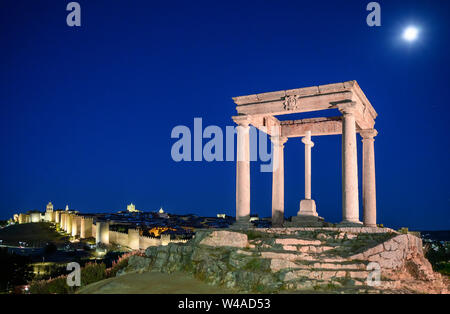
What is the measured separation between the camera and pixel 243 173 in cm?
2828

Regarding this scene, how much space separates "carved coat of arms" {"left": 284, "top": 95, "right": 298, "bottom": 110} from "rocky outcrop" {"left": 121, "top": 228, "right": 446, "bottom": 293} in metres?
8.03

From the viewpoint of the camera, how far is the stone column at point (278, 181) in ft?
106

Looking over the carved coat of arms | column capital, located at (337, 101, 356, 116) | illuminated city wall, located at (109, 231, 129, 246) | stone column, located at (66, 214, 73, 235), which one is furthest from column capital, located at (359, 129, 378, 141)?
stone column, located at (66, 214, 73, 235)

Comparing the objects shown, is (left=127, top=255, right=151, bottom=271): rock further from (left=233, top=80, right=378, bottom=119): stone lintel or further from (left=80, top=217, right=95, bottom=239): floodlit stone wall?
(left=80, top=217, right=95, bottom=239): floodlit stone wall

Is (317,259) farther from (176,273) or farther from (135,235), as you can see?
(135,235)

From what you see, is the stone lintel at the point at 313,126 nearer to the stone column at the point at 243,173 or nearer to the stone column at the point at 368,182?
the stone column at the point at 368,182

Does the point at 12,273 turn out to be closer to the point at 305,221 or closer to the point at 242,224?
the point at 242,224

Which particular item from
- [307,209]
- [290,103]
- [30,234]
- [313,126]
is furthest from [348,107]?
[30,234]

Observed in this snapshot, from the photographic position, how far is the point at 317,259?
1792 cm

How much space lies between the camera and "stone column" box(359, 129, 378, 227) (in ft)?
95.0

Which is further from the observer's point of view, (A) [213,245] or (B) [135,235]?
(B) [135,235]

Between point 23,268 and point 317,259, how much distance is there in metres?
52.1

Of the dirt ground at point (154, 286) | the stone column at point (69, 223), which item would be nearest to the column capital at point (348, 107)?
the dirt ground at point (154, 286)
